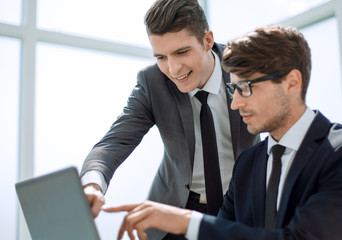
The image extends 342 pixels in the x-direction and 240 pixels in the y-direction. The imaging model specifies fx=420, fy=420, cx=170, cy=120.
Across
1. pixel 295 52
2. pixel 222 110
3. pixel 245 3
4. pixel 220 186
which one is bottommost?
pixel 220 186

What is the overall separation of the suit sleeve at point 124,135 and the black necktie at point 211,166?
0.98ft

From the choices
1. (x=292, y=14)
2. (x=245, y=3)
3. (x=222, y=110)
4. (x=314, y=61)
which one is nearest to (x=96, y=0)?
(x=245, y=3)

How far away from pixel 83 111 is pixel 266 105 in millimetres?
2389

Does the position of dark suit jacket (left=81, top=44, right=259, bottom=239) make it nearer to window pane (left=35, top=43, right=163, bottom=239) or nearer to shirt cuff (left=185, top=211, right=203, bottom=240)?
shirt cuff (left=185, top=211, right=203, bottom=240)

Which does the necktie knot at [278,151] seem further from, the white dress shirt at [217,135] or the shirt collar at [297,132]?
the white dress shirt at [217,135]

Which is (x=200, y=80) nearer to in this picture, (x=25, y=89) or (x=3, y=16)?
(x=25, y=89)

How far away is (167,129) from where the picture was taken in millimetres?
2029

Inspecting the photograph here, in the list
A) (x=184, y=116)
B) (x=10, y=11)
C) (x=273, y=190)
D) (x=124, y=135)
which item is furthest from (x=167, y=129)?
(x=10, y=11)

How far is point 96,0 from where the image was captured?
12.3 feet

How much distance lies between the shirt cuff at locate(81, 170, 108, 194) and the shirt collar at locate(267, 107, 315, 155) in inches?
26.2

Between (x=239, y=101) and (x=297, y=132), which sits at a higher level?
(x=239, y=101)

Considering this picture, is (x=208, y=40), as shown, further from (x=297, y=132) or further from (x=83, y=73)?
(x=83, y=73)

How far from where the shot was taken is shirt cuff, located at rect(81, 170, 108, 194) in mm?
1517

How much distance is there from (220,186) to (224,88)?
0.48 m
